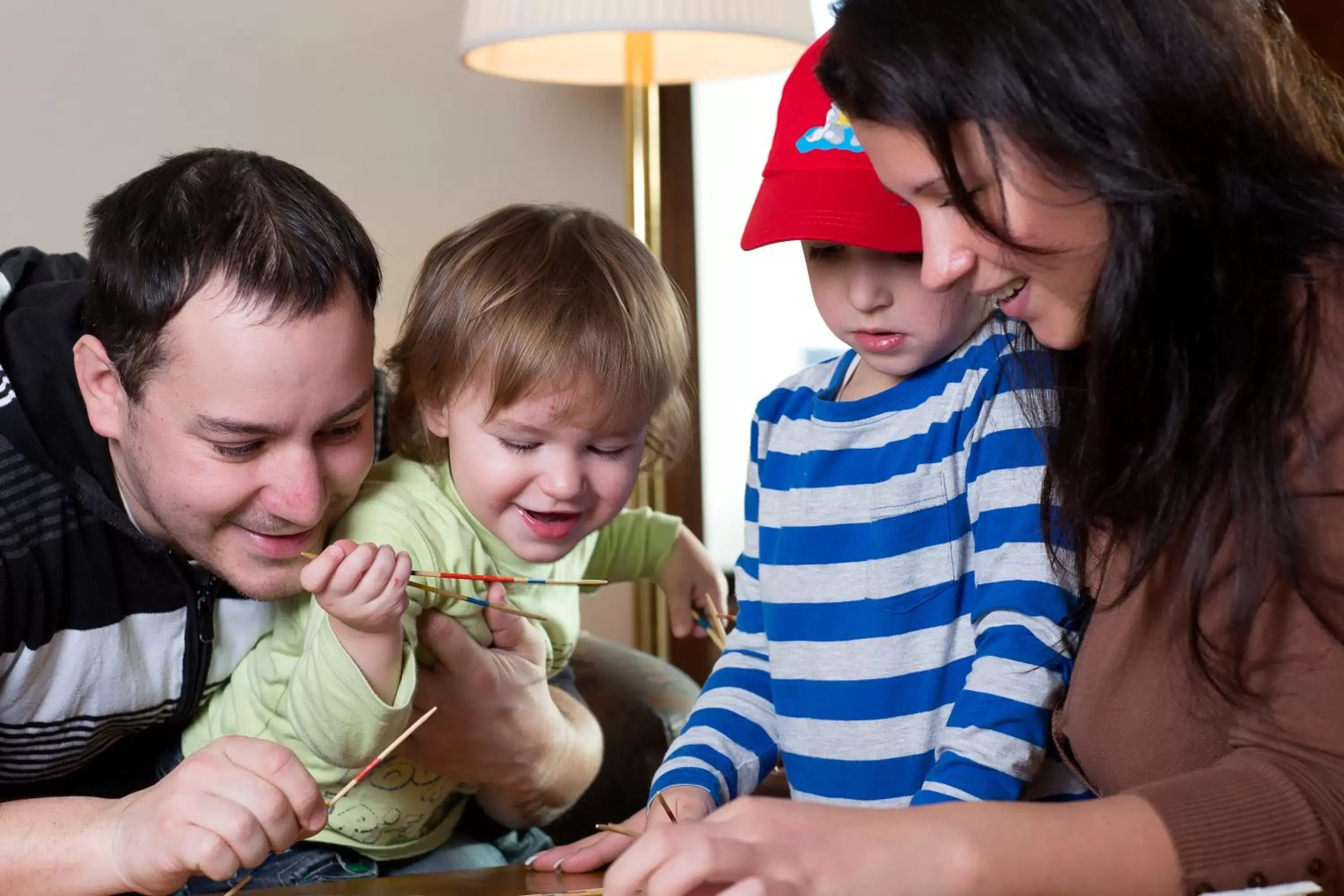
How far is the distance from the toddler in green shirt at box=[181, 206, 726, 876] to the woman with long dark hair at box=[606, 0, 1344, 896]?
50cm

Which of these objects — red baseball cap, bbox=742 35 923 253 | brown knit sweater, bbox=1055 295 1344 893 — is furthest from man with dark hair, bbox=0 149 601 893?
brown knit sweater, bbox=1055 295 1344 893

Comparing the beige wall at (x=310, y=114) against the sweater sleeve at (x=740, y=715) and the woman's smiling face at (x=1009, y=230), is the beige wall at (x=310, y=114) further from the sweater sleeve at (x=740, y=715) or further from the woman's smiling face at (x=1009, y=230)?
the woman's smiling face at (x=1009, y=230)

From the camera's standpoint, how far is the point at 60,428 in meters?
1.34

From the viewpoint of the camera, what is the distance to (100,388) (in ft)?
4.33

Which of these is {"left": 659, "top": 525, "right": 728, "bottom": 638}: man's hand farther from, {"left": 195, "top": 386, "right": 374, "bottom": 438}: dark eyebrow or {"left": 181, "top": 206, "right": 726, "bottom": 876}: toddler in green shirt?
{"left": 195, "top": 386, "right": 374, "bottom": 438}: dark eyebrow

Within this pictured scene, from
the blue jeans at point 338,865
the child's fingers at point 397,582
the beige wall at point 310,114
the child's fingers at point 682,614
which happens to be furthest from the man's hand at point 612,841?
the beige wall at point 310,114

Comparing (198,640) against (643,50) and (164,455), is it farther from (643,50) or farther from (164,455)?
(643,50)

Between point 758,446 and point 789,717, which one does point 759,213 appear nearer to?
point 758,446

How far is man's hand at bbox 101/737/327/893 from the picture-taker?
100 centimetres

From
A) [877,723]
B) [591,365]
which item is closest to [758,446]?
[591,365]

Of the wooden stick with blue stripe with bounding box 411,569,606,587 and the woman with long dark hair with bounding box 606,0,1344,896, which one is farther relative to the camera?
the wooden stick with blue stripe with bounding box 411,569,606,587

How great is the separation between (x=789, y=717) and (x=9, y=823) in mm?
650

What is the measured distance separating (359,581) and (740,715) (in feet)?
1.23

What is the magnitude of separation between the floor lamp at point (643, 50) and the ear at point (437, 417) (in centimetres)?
46
